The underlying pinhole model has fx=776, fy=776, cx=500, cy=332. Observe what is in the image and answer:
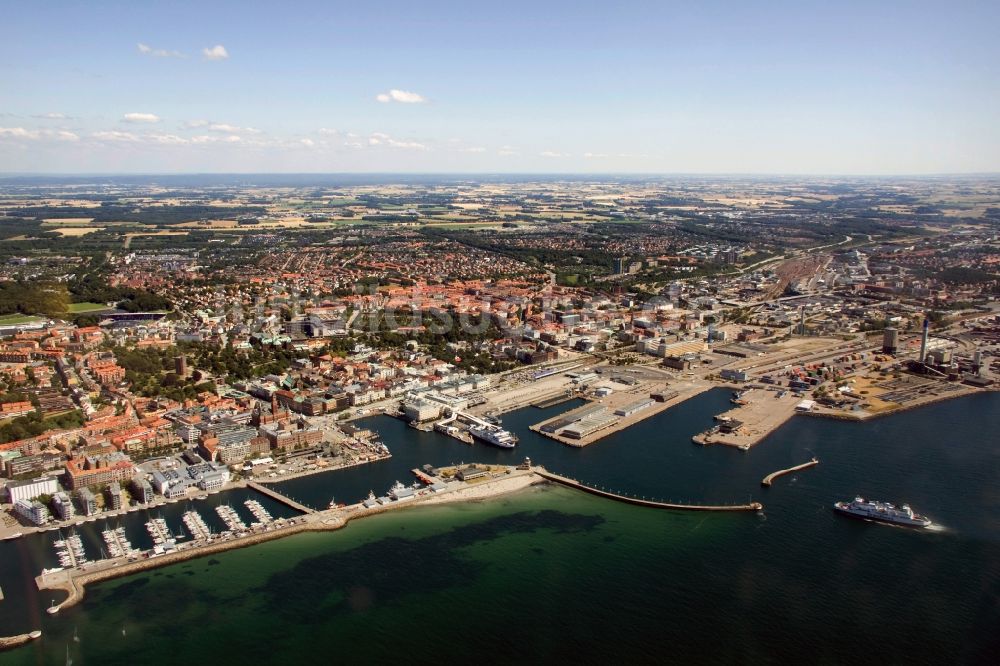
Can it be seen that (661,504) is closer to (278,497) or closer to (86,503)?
(278,497)

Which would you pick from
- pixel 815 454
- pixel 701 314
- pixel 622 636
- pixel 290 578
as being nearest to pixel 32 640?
pixel 290 578

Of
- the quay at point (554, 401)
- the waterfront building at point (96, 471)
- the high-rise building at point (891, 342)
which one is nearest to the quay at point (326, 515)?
the waterfront building at point (96, 471)

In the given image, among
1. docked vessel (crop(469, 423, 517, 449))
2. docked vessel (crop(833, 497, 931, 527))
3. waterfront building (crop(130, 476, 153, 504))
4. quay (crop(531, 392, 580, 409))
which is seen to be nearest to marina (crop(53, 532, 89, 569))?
waterfront building (crop(130, 476, 153, 504))

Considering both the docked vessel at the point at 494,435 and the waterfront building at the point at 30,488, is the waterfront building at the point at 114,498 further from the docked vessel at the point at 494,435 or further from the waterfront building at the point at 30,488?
the docked vessel at the point at 494,435

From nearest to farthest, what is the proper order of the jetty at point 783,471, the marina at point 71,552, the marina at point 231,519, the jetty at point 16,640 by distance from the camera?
the jetty at point 16,640
the marina at point 71,552
the marina at point 231,519
the jetty at point 783,471

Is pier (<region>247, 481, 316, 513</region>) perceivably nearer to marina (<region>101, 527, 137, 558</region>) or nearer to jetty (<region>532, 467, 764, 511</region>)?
marina (<region>101, 527, 137, 558</region>)

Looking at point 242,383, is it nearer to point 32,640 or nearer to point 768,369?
point 32,640

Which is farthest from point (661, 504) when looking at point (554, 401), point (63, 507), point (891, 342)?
point (891, 342)
